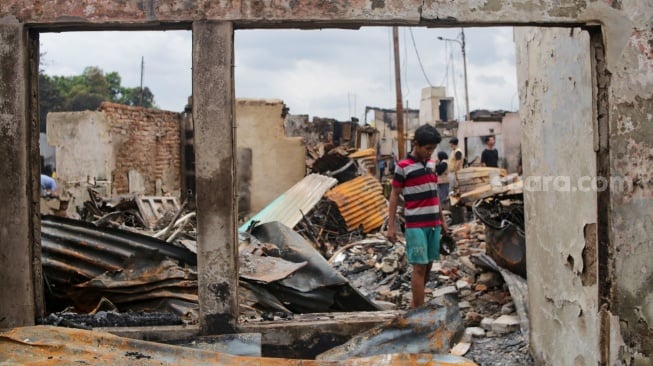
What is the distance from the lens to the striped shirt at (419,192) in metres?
→ 5.29

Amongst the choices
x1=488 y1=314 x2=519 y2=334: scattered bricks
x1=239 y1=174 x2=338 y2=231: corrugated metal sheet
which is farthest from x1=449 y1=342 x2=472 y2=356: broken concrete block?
→ x1=239 y1=174 x2=338 y2=231: corrugated metal sheet

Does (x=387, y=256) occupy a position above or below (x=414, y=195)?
below

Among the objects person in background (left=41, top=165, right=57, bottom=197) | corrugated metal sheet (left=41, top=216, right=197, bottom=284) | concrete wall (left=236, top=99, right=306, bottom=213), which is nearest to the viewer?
corrugated metal sheet (left=41, top=216, right=197, bottom=284)

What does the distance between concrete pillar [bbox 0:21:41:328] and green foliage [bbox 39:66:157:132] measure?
1186 inches

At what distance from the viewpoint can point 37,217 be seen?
148 inches

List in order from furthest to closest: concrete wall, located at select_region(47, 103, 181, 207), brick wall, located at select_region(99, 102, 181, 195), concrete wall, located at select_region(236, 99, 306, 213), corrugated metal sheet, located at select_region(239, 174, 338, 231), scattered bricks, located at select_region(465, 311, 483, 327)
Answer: concrete wall, located at select_region(236, 99, 306, 213) < brick wall, located at select_region(99, 102, 181, 195) < concrete wall, located at select_region(47, 103, 181, 207) < corrugated metal sheet, located at select_region(239, 174, 338, 231) < scattered bricks, located at select_region(465, 311, 483, 327)

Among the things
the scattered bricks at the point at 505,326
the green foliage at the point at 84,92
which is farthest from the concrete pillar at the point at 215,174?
the green foliage at the point at 84,92

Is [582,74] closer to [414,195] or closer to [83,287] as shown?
[414,195]

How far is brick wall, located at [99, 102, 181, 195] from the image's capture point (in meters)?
13.8

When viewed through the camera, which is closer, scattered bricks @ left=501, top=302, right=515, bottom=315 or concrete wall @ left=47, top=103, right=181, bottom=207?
scattered bricks @ left=501, top=302, right=515, bottom=315

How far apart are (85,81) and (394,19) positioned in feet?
128

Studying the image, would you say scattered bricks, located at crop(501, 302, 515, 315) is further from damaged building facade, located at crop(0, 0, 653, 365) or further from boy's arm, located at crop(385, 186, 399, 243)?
damaged building facade, located at crop(0, 0, 653, 365)

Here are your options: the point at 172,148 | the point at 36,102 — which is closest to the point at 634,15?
the point at 36,102

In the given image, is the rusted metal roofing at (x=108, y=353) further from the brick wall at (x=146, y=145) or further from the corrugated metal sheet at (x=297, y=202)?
the brick wall at (x=146, y=145)
